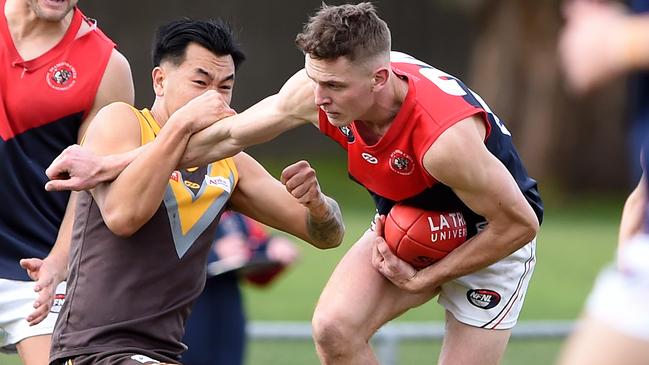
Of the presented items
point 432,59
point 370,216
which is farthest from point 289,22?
point 370,216

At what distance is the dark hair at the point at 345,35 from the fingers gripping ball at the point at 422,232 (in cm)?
69

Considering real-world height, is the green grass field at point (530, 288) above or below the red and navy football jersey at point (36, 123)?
below

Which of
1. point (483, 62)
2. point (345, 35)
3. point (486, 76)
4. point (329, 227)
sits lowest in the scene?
point (486, 76)

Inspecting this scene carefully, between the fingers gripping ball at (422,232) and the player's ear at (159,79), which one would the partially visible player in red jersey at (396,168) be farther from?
the player's ear at (159,79)

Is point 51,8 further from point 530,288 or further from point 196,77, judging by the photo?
point 530,288

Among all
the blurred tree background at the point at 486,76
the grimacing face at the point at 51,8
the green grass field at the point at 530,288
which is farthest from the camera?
the blurred tree background at the point at 486,76

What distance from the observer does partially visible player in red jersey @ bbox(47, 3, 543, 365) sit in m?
5.00

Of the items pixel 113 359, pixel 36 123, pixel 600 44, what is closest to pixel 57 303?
pixel 36 123

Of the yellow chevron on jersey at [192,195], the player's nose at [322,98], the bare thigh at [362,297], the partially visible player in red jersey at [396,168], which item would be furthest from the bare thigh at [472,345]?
the player's nose at [322,98]

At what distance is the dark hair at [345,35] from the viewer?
497cm

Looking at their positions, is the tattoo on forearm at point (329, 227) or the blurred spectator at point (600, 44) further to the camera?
the tattoo on forearm at point (329, 227)

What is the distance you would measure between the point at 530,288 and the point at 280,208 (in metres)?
8.86

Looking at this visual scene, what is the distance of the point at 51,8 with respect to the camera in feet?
18.4

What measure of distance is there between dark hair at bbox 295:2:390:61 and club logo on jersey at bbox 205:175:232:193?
619mm
